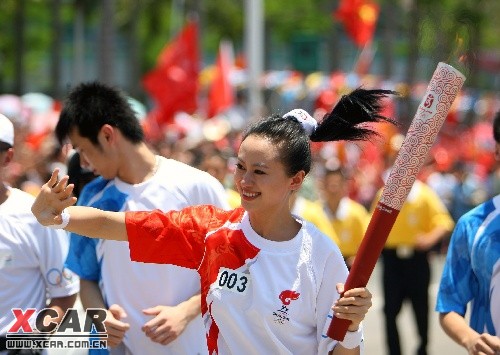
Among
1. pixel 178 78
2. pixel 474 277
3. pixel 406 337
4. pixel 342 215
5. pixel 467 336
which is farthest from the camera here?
pixel 178 78

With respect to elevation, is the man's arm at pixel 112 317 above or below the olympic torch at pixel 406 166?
below

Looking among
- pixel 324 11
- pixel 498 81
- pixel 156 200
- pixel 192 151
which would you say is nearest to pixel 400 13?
pixel 498 81

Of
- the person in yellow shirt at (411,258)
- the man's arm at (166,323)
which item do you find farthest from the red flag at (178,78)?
the man's arm at (166,323)

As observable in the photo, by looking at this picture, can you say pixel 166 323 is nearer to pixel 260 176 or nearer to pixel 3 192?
pixel 3 192

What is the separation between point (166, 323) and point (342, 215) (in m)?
4.00

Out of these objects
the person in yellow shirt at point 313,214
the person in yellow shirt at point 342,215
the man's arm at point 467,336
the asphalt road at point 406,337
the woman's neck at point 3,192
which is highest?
the woman's neck at point 3,192

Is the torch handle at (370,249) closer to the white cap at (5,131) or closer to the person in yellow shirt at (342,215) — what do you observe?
the white cap at (5,131)

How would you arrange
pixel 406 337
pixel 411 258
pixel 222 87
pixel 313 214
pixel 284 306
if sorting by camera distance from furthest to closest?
pixel 222 87 < pixel 406 337 < pixel 411 258 < pixel 313 214 < pixel 284 306

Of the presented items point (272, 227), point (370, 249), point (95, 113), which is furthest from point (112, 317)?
point (370, 249)

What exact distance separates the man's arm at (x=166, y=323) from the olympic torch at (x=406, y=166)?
39.6 inches

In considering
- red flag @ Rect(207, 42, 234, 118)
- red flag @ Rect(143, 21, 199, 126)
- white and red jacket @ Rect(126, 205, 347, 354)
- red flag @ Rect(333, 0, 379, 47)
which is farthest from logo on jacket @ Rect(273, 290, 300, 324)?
red flag @ Rect(333, 0, 379, 47)

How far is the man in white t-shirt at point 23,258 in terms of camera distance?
14.0 ft

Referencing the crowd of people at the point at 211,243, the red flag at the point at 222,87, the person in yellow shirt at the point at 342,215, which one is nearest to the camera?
the crowd of people at the point at 211,243

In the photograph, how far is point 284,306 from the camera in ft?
11.3
